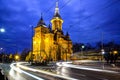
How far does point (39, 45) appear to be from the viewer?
131 meters

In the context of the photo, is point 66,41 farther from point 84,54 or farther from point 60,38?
point 84,54

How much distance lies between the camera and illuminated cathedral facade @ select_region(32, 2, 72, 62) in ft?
414

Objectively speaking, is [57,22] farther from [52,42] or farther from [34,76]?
[34,76]

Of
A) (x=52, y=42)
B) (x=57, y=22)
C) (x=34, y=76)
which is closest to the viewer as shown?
(x=34, y=76)

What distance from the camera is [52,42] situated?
131375 mm

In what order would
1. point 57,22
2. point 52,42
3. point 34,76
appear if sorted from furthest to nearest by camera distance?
1. point 57,22
2. point 52,42
3. point 34,76

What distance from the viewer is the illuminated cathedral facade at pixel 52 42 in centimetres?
12625

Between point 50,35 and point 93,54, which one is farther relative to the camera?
point 50,35

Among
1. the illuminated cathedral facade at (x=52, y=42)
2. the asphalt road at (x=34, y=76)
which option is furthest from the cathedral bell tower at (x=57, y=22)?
the asphalt road at (x=34, y=76)

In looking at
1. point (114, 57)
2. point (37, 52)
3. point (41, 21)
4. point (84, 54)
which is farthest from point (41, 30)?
point (114, 57)

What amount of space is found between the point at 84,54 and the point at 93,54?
39.5 feet

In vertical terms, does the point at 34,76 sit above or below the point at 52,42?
below

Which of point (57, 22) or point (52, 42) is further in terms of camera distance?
point (57, 22)

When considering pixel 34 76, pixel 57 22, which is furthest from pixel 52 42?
pixel 34 76
